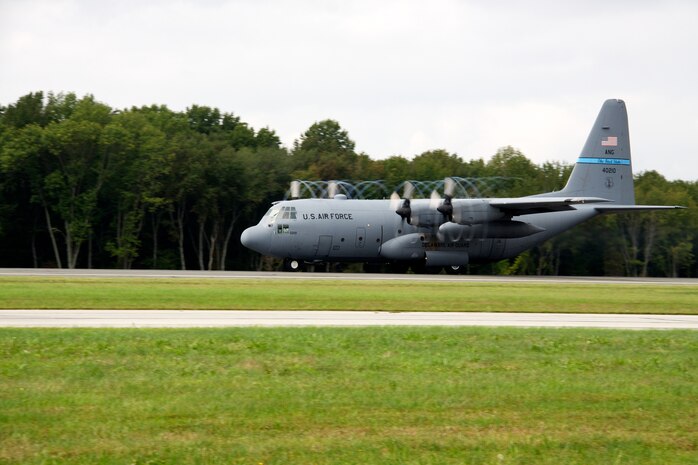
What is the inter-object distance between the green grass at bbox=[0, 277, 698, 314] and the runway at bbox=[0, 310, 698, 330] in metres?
1.81

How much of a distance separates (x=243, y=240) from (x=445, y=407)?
3542cm

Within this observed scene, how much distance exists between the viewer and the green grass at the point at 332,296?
24.9 m

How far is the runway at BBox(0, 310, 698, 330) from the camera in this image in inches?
741

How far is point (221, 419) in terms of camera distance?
10.2 meters

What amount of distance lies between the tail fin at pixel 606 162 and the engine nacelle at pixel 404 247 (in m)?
9.21

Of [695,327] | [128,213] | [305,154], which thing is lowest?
[695,327]

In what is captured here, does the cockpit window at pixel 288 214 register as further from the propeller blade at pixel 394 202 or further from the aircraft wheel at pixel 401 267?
→ the aircraft wheel at pixel 401 267

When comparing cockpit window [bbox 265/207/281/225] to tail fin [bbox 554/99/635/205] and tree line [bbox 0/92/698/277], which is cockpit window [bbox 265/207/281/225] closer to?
tree line [bbox 0/92/698/277]

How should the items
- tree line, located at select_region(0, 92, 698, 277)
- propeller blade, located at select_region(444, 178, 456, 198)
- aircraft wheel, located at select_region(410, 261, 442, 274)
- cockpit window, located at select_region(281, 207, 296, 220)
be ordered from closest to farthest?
cockpit window, located at select_region(281, 207, 296, 220)
propeller blade, located at select_region(444, 178, 456, 198)
aircraft wheel, located at select_region(410, 261, 442, 274)
tree line, located at select_region(0, 92, 698, 277)

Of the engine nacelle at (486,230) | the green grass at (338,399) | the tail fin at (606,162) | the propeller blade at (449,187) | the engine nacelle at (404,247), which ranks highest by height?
the tail fin at (606,162)

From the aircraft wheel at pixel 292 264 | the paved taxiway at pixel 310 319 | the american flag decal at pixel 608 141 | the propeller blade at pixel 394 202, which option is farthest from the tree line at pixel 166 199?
the paved taxiway at pixel 310 319

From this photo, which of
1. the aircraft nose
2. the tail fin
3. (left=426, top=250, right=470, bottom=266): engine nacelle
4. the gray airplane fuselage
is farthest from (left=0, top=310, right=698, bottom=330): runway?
the tail fin

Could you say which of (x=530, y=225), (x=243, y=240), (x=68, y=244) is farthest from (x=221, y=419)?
(x=68, y=244)

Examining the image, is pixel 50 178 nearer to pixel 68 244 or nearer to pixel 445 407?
pixel 68 244
